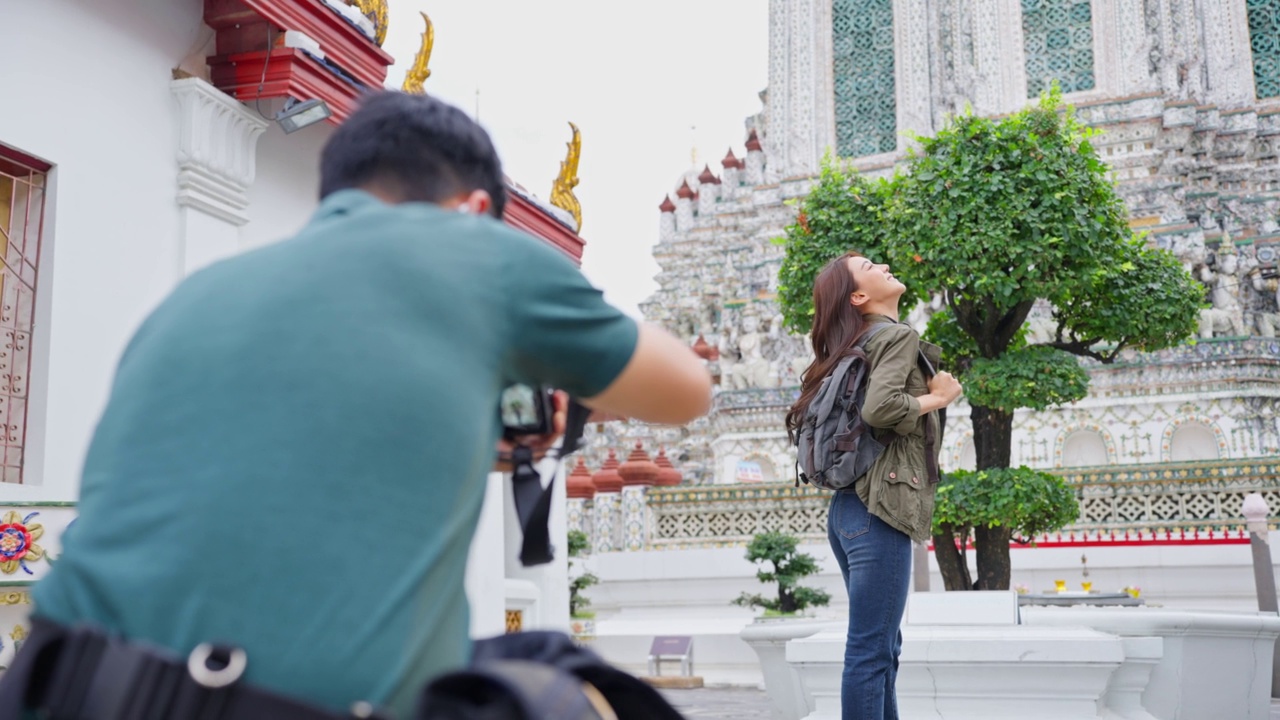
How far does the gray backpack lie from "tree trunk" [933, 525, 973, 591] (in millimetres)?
3667

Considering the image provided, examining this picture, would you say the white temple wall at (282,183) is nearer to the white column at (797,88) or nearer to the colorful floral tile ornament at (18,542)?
the colorful floral tile ornament at (18,542)

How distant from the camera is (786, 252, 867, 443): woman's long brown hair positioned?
3422 millimetres

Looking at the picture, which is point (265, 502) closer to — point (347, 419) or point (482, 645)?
point (347, 419)

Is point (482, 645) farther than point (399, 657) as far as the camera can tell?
Yes

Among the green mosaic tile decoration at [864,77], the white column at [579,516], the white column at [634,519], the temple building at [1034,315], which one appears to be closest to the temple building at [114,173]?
the temple building at [1034,315]

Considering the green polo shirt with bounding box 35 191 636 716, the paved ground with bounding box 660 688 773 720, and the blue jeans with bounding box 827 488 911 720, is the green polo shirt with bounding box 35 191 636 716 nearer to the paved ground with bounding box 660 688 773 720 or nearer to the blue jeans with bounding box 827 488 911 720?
the blue jeans with bounding box 827 488 911 720

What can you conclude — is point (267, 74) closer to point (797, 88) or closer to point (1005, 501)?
point (1005, 501)

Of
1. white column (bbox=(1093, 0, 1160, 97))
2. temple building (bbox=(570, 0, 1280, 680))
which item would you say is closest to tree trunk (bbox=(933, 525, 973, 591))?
temple building (bbox=(570, 0, 1280, 680))

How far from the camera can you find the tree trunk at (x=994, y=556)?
675cm

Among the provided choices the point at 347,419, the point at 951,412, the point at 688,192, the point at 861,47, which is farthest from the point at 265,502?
the point at 688,192

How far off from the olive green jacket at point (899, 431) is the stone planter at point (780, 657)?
7.76 ft

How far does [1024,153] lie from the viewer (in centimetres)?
657

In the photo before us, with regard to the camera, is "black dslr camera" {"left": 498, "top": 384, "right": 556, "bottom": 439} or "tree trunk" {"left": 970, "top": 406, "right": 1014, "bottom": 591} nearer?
"black dslr camera" {"left": 498, "top": 384, "right": 556, "bottom": 439}

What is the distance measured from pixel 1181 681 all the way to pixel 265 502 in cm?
478
